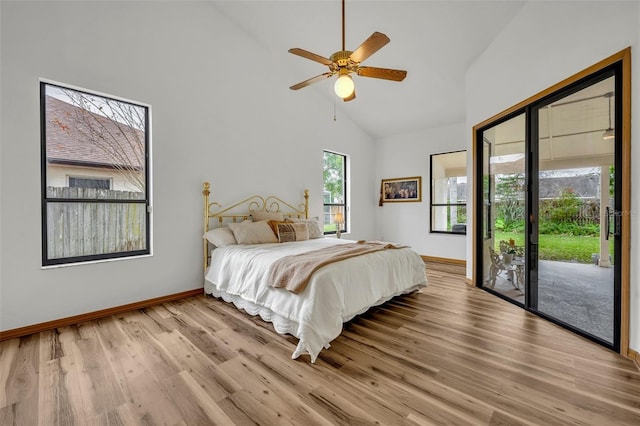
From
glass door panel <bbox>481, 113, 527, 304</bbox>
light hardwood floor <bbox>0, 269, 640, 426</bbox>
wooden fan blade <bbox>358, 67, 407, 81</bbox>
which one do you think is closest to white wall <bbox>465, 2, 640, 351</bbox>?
glass door panel <bbox>481, 113, 527, 304</bbox>

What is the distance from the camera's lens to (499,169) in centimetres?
355

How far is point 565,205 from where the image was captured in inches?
103

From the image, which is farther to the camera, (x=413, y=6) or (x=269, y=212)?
(x=269, y=212)

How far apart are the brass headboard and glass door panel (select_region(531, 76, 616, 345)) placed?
3.38m

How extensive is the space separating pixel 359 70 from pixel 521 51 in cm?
185

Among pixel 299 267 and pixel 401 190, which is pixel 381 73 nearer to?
pixel 299 267

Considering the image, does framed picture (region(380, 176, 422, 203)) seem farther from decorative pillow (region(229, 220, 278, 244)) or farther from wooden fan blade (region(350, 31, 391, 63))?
wooden fan blade (region(350, 31, 391, 63))

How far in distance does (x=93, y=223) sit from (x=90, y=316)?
3.10 feet

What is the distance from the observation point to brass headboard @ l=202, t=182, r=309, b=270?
12.2 feet

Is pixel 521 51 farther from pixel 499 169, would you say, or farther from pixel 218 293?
pixel 218 293

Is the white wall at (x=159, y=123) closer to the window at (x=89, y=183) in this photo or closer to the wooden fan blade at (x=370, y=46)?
the window at (x=89, y=183)

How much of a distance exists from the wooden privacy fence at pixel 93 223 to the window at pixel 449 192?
5.13 meters

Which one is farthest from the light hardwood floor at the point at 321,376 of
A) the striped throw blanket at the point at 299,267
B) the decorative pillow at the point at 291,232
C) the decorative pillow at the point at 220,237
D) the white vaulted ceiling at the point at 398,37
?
the white vaulted ceiling at the point at 398,37

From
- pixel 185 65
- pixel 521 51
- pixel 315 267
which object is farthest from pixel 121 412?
pixel 521 51
